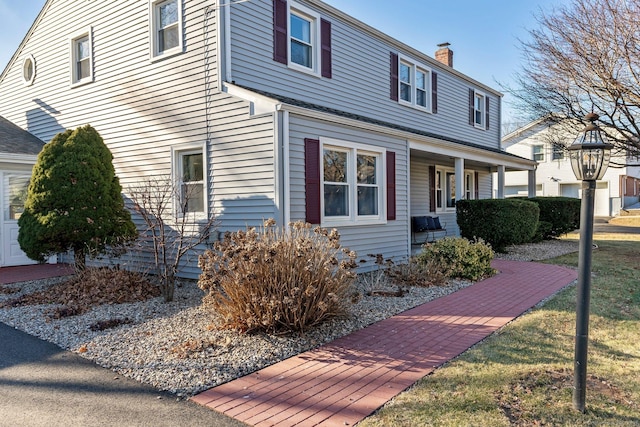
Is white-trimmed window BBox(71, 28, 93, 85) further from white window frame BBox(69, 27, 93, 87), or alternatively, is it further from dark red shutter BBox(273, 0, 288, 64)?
dark red shutter BBox(273, 0, 288, 64)

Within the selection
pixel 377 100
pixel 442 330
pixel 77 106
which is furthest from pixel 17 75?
pixel 442 330

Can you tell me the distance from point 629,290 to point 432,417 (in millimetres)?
6317

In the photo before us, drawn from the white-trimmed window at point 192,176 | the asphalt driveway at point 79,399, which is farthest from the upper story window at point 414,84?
the asphalt driveway at point 79,399

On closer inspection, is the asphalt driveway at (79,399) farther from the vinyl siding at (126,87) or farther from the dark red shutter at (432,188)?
the dark red shutter at (432,188)

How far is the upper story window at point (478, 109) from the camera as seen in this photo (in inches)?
636

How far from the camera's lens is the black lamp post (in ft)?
10.8

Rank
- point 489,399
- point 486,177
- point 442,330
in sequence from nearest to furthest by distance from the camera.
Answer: point 489,399 → point 442,330 → point 486,177

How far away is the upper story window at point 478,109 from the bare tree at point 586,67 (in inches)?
102

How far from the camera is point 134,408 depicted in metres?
3.47

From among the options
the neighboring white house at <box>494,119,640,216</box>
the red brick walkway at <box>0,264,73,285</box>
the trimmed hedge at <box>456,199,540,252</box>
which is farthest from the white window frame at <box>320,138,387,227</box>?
the neighboring white house at <box>494,119,640,216</box>

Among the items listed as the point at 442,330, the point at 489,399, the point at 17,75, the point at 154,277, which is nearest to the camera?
the point at 489,399

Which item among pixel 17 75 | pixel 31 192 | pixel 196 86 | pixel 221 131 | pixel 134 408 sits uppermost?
pixel 17 75

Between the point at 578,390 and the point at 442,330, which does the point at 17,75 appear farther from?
the point at 578,390

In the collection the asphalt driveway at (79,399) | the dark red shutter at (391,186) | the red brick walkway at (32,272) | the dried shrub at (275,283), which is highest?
the dark red shutter at (391,186)
